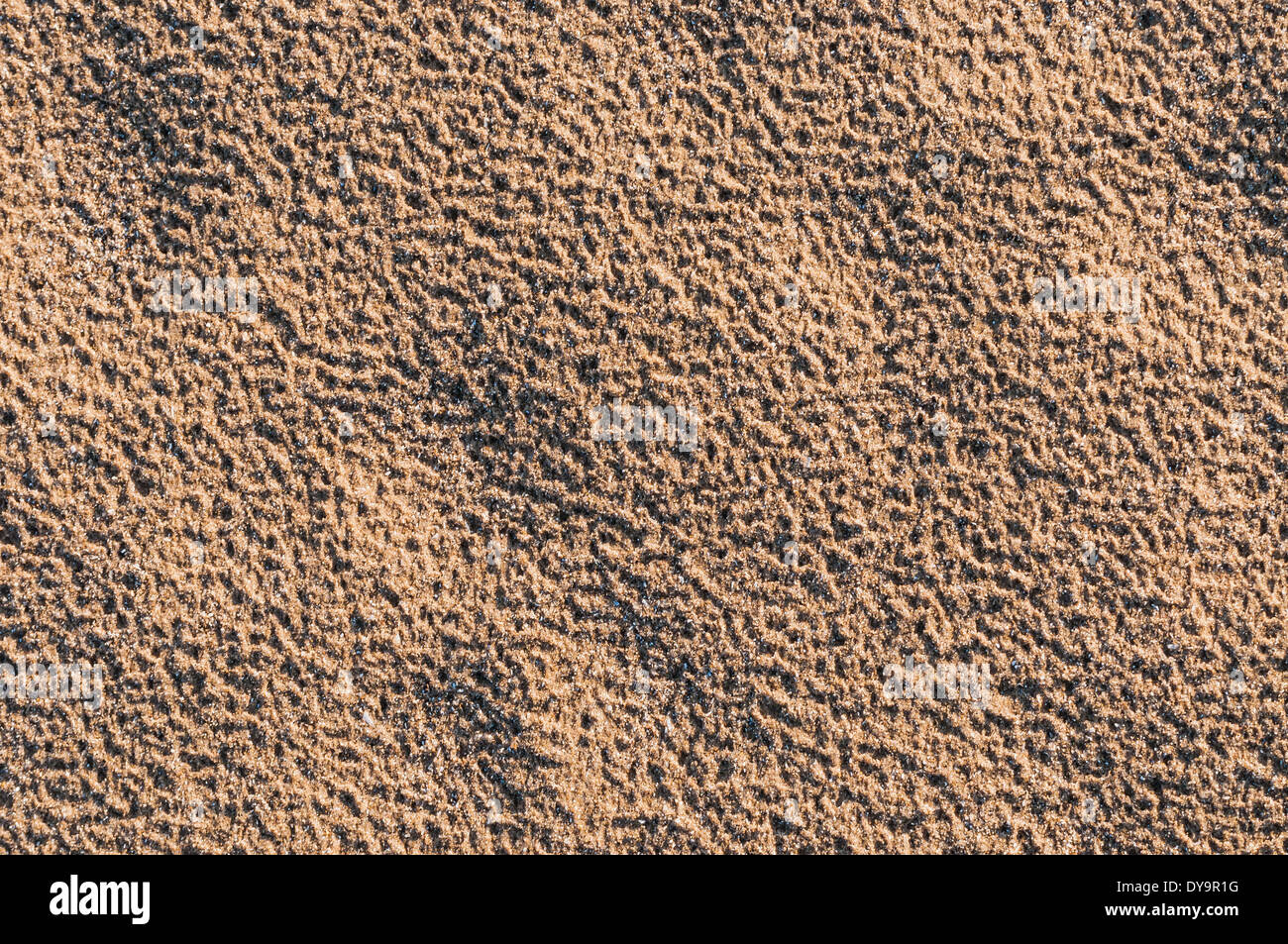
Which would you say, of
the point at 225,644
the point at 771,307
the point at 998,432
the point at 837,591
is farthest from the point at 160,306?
the point at 998,432

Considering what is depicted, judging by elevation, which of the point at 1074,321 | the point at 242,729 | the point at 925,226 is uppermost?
the point at 925,226

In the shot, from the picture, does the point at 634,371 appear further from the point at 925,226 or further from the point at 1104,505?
the point at 1104,505

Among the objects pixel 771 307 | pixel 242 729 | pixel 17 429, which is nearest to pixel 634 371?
pixel 771 307

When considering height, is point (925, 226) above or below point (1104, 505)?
above

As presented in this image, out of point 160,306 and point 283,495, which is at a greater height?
point 160,306

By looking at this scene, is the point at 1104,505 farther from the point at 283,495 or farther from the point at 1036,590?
the point at 283,495

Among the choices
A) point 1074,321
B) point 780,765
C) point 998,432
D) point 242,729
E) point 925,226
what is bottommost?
point 780,765
